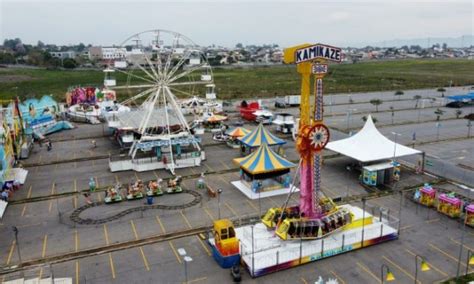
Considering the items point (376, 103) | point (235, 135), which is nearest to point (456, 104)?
point (376, 103)

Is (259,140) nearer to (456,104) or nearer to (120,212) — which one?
(120,212)

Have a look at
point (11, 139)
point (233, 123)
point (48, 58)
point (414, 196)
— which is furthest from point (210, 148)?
point (48, 58)


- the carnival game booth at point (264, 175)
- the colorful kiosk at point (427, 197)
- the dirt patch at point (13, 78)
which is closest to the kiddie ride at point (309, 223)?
the colorful kiosk at point (427, 197)

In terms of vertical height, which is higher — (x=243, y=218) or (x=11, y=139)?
(x=11, y=139)

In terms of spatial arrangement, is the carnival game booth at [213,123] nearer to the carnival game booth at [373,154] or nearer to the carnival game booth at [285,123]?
the carnival game booth at [285,123]

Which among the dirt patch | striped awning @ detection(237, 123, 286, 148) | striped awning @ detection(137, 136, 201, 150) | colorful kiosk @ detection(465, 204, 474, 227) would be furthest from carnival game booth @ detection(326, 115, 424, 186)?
the dirt patch

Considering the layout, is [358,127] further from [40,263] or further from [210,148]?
[40,263]

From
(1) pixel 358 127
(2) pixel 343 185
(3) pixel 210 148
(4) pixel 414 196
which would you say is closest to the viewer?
(4) pixel 414 196

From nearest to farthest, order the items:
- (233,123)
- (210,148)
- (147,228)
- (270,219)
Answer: (270,219) < (147,228) < (210,148) < (233,123)
